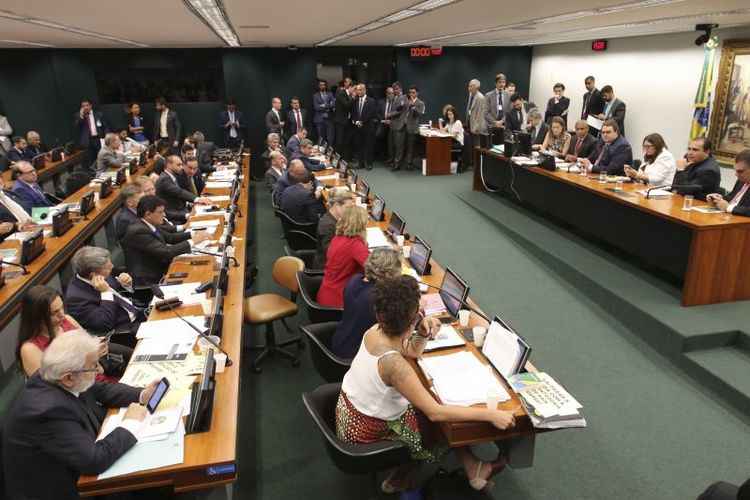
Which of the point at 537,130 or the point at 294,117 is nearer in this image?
the point at 537,130

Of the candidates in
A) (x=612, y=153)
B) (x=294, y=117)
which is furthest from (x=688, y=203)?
(x=294, y=117)

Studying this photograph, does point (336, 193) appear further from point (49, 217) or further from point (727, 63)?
point (727, 63)

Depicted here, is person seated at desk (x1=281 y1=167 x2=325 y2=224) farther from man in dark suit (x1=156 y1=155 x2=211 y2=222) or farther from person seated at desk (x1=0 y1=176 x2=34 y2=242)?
person seated at desk (x1=0 y1=176 x2=34 y2=242)

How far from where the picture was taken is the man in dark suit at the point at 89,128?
38.5 feet

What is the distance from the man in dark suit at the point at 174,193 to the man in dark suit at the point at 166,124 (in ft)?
18.9

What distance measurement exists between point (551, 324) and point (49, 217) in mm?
5604

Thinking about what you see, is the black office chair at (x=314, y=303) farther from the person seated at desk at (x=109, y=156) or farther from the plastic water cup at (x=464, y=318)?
the person seated at desk at (x=109, y=156)

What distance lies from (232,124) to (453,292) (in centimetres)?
986

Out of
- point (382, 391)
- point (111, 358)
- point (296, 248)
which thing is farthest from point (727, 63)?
point (111, 358)

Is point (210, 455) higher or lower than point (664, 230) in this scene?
lower

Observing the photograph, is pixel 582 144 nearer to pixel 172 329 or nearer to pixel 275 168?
pixel 275 168

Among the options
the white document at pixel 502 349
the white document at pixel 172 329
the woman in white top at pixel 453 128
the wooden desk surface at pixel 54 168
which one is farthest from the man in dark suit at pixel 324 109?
the white document at pixel 502 349

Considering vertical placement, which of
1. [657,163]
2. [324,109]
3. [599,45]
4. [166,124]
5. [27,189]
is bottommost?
[27,189]

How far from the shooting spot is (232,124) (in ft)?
39.6
